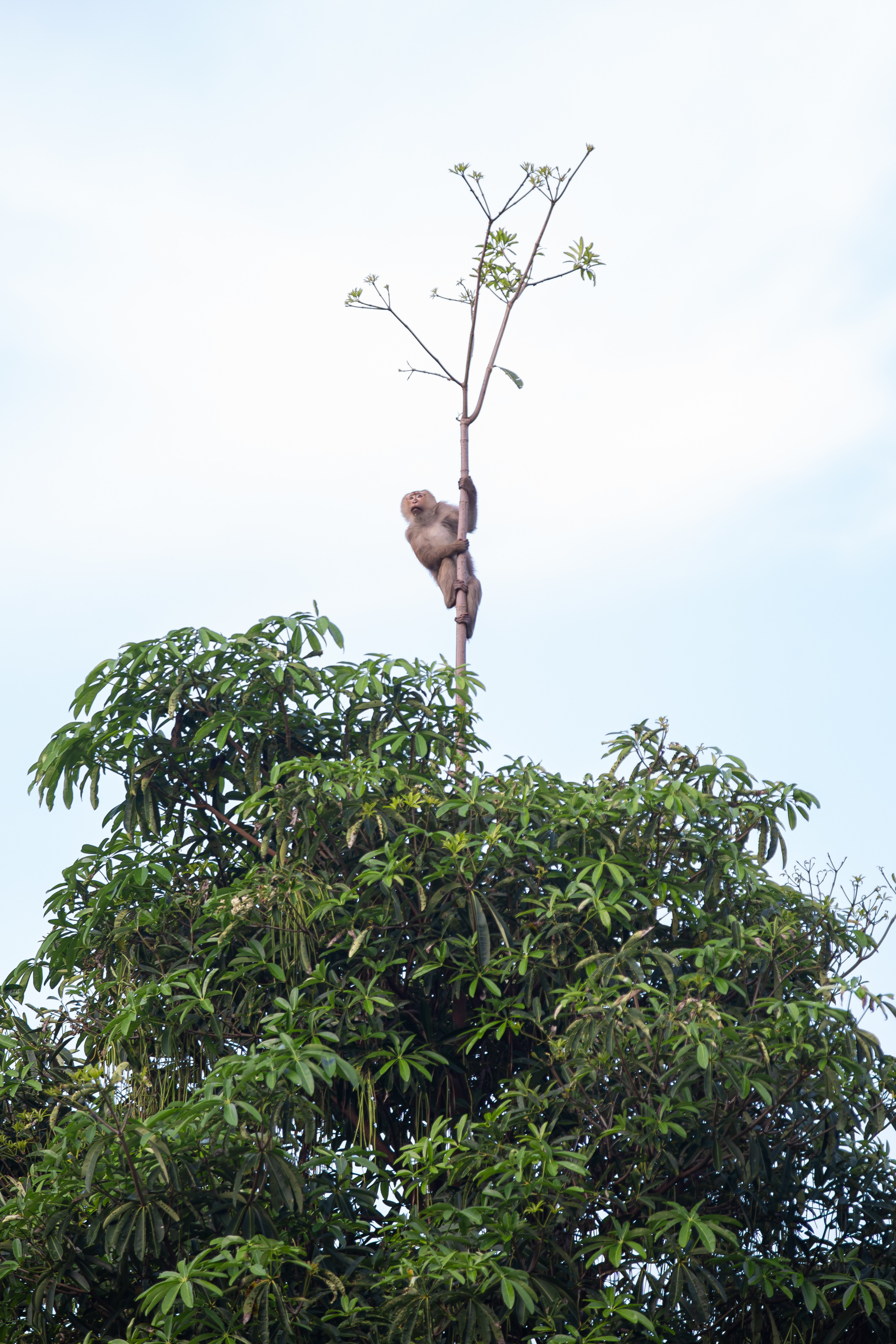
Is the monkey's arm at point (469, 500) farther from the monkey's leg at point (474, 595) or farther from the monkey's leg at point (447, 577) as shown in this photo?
the monkey's leg at point (447, 577)

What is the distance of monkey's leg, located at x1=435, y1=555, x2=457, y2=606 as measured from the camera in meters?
9.98

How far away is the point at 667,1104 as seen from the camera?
16.3 ft

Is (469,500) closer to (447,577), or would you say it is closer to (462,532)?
(462,532)

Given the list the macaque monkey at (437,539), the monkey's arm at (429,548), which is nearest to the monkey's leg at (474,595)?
the macaque monkey at (437,539)

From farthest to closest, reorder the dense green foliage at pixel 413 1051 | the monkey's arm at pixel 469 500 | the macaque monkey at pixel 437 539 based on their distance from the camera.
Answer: the macaque monkey at pixel 437 539 → the monkey's arm at pixel 469 500 → the dense green foliage at pixel 413 1051

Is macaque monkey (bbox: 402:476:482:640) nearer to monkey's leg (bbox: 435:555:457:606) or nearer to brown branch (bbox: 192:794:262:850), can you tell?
monkey's leg (bbox: 435:555:457:606)

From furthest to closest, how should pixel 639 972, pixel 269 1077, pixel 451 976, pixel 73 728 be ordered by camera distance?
pixel 73 728, pixel 451 976, pixel 639 972, pixel 269 1077

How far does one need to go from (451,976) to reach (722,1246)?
58.2 inches

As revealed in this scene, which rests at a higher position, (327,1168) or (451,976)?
(451,976)

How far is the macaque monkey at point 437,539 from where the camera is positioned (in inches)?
392

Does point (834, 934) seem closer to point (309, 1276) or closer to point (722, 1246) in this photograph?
point (722, 1246)

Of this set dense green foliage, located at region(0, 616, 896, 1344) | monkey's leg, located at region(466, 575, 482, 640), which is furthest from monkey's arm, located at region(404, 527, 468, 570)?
dense green foliage, located at region(0, 616, 896, 1344)

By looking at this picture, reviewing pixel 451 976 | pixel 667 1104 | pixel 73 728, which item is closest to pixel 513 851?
pixel 451 976

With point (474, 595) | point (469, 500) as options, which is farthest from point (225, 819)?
point (474, 595)
